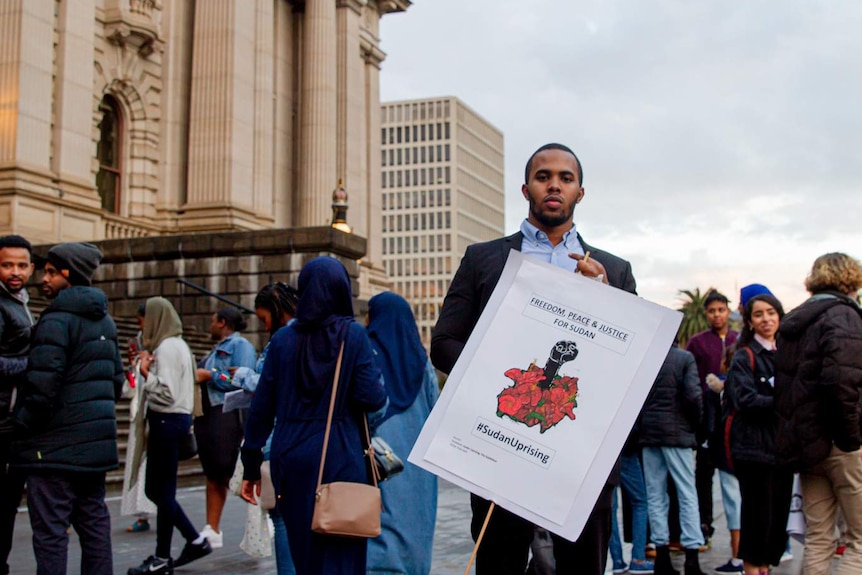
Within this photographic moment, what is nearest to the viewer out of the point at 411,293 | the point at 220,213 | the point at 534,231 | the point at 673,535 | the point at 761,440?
the point at 534,231

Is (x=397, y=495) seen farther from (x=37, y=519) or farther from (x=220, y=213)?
(x=220, y=213)

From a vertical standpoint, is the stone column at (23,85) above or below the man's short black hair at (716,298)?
above

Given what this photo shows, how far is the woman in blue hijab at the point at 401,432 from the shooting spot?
588 cm

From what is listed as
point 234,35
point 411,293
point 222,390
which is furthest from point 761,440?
point 411,293

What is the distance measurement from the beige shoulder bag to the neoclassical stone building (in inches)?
687

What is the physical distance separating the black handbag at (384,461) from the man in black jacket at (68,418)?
6.31 feet

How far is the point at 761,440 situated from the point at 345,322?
342 centimetres

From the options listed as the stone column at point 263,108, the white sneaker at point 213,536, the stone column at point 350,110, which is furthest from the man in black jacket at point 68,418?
the stone column at point 350,110

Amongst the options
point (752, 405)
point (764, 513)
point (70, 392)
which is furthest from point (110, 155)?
point (764, 513)

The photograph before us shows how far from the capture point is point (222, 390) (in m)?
8.45

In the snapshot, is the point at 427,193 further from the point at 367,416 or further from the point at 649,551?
the point at 367,416

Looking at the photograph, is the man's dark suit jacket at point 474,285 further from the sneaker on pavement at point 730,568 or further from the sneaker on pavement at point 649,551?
the sneaker on pavement at point 649,551

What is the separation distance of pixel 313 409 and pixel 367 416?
33 cm

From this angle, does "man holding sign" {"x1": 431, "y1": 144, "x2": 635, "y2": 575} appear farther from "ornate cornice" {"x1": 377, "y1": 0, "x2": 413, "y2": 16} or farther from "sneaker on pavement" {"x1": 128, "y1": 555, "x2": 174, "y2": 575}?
"ornate cornice" {"x1": 377, "y1": 0, "x2": 413, "y2": 16}
